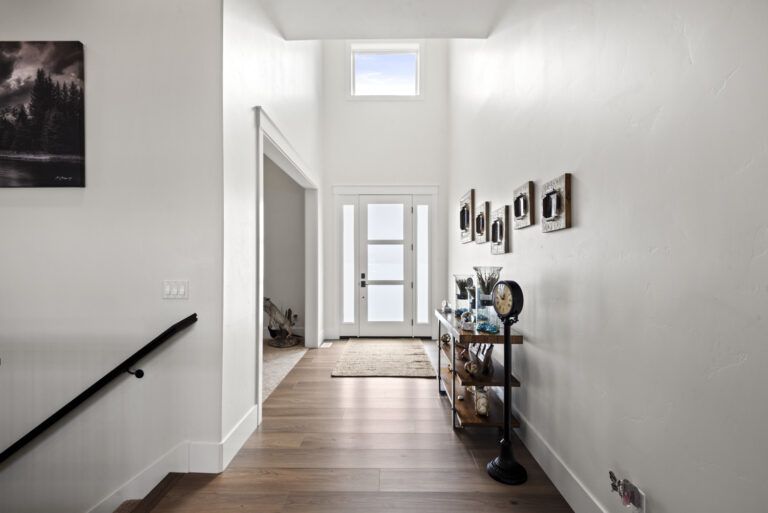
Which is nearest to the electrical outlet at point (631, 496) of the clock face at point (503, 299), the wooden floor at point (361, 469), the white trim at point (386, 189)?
the wooden floor at point (361, 469)

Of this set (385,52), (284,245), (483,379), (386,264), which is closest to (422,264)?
(386,264)

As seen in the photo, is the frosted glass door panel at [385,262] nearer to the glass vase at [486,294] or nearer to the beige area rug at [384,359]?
the beige area rug at [384,359]

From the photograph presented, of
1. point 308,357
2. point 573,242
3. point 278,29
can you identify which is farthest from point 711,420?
point 308,357

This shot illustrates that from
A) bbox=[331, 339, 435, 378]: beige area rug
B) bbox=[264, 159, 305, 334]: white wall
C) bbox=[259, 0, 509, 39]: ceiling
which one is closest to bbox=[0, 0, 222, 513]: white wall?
bbox=[259, 0, 509, 39]: ceiling

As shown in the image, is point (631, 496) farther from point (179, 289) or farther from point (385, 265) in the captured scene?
point (385, 265)

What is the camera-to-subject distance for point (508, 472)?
206 cm

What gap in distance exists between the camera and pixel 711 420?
106 cm

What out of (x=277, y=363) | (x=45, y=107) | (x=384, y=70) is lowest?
(x=277, y=363)

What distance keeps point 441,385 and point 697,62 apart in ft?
9.93

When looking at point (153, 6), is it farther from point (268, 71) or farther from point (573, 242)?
point (573, 242)

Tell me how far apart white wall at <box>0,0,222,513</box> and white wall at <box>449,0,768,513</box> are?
1.92 m

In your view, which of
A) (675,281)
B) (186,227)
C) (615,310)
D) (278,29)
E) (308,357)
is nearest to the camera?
(675,281)

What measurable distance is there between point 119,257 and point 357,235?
12.1 ft

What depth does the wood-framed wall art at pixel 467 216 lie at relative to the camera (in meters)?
4.01
